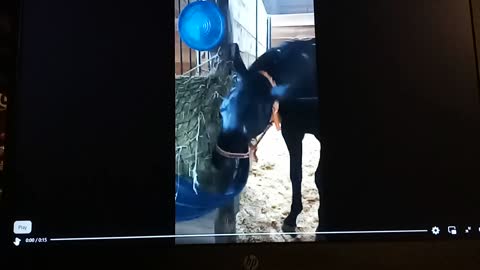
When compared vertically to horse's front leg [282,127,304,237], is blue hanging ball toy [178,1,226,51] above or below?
above

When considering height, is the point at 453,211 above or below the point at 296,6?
below

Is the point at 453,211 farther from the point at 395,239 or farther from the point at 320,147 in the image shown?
the point at 320,147

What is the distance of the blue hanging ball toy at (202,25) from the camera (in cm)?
68

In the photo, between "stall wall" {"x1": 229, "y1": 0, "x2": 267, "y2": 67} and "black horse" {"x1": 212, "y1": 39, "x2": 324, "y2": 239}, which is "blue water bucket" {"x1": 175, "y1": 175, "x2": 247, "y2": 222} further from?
"stall wall" {"x1": 229, "y1": 0, "x2": 267, "y2": 67}

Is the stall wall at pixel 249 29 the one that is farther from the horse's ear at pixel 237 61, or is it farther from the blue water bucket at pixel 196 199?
the blue water bucket at pixel 196 199

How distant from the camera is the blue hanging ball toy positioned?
68cm

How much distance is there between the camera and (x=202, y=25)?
682mm

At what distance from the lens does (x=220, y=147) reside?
658 mm

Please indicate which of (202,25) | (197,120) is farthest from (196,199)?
(202,25)

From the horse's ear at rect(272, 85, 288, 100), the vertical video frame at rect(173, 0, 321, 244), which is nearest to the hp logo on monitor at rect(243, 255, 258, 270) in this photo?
the vertical video frame at rect(173, 0, 321, 244)
